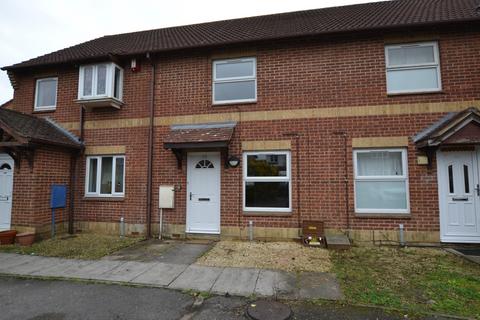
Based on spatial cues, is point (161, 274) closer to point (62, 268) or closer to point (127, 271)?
point (127, 271)

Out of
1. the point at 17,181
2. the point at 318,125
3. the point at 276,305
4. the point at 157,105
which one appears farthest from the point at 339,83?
the point at 17,181

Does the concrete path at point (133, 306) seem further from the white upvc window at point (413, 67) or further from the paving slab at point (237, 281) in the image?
the white upvc window at point (413, 67)

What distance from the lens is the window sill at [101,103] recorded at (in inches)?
343

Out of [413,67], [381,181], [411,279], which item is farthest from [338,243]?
[413,67]

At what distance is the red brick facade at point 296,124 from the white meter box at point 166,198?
22cm

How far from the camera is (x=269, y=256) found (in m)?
6.39

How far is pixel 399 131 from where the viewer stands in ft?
24.3

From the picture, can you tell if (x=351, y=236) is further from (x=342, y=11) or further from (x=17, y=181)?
(x=17, y=181)

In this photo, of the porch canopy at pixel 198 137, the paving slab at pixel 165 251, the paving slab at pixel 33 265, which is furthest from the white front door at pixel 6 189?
the porch canopy at pixel 198 137

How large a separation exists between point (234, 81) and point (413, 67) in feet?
16.7

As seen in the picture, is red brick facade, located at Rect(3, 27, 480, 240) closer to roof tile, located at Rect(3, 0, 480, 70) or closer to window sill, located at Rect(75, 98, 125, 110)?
window sill, located at Rect(75, 98, 125, 110)

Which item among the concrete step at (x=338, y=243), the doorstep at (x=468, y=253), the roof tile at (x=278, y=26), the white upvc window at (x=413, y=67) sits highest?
the roof tile at (x=278, y=26)

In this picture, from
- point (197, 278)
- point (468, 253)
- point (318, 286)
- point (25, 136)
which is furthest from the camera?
point (25, 136)

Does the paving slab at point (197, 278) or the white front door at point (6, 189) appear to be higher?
the white front door at point (6, 189)
